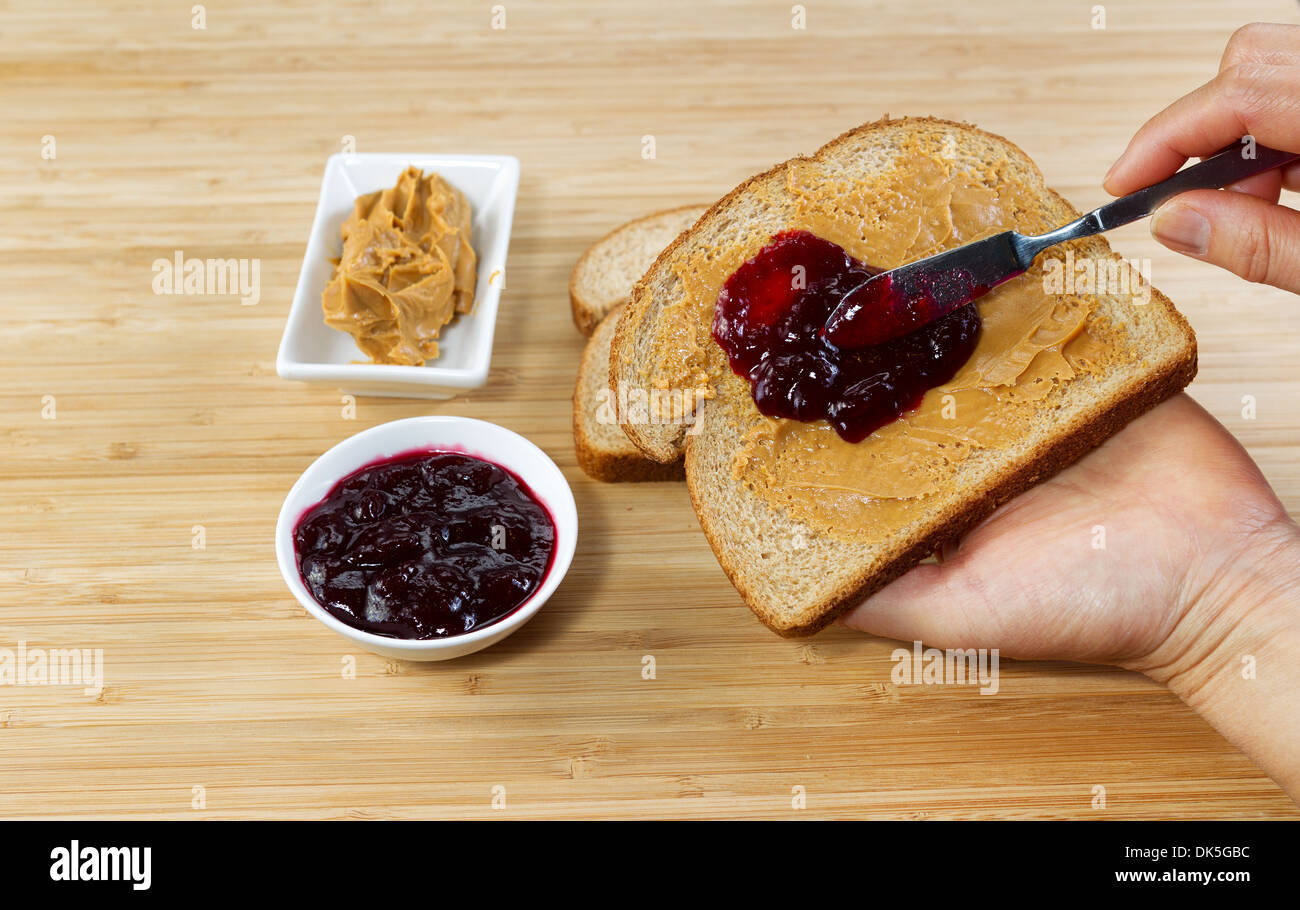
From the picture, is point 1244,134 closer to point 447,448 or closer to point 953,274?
point 953,274

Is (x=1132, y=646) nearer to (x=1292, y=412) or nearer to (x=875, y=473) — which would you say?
(x=875, y=473)

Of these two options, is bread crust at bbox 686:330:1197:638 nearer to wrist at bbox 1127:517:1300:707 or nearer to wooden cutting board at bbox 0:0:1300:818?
wooden cutting board at bbox 0:0:1300:818

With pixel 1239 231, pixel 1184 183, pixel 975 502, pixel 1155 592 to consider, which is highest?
pixel 1184 183

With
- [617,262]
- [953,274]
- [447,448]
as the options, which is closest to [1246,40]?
[953,274]

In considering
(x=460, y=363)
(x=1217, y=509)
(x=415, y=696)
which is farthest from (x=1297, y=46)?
(x=415, y=696)

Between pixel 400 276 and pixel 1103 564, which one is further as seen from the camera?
pixel 400 276

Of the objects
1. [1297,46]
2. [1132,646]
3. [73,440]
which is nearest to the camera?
[1297,46]

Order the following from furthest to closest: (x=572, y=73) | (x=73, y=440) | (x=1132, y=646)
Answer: (x=572, y=73)
(x=73, y=440)
(x=1132, y=646)
